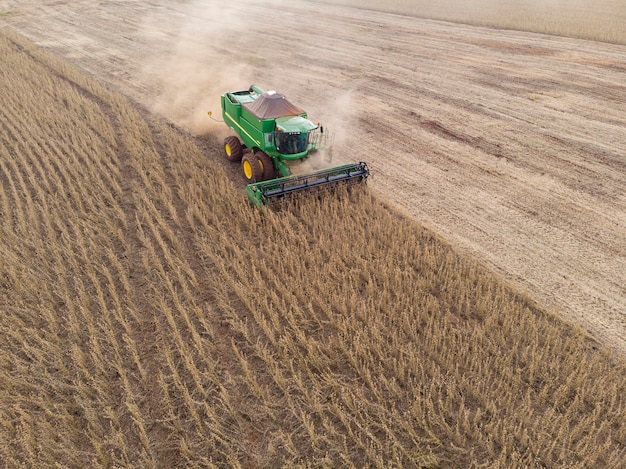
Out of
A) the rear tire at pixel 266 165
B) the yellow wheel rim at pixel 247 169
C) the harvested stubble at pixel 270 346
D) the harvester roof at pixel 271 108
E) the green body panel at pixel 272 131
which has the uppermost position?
the harvester roof at pixel 271 108

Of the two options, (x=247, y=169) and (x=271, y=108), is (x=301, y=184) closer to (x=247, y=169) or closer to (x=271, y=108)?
(x=247, y=169)

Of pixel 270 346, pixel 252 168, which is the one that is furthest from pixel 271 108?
pixel 270 346

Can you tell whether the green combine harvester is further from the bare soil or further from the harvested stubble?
the bare soil

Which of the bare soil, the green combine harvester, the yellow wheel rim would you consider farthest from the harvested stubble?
the bare soil

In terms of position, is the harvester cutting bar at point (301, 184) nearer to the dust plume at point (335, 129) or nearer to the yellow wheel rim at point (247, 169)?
the dust plume at point (335, 129)

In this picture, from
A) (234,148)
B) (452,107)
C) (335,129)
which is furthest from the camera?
(452,107)

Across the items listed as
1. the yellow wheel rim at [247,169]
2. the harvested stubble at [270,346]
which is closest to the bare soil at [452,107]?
the harvested stubble at [270,346]
